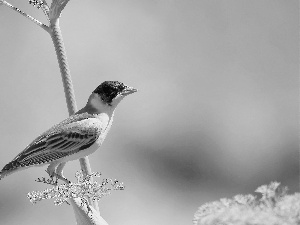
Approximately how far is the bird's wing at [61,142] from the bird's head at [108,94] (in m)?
0.02

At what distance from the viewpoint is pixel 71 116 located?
0.94 m

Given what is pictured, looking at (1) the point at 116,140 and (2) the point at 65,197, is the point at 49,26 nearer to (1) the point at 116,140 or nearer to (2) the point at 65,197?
(2) the point at 65,197

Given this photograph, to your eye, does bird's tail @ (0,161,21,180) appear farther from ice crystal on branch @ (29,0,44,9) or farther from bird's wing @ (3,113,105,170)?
ice crystal on branch @ (29,0,44,9)

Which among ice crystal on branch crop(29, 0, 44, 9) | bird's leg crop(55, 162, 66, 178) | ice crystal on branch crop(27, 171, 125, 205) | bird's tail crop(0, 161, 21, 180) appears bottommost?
ice crystal on branch crop(27, 171, 125, 205)

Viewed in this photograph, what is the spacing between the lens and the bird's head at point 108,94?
A: 0.98 m

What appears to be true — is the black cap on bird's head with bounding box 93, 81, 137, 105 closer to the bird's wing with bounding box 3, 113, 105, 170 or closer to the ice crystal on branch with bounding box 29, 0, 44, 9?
the bird's wing with bounding box 3, 113, 105, 170

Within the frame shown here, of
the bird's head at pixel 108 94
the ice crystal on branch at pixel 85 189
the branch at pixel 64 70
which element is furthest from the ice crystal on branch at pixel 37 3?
the ice crystal on branch at pixel 85 189

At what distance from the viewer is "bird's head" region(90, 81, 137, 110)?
98 cm

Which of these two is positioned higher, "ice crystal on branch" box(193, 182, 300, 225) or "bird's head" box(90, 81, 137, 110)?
"bird's head" box(90, 81, 137, 110)

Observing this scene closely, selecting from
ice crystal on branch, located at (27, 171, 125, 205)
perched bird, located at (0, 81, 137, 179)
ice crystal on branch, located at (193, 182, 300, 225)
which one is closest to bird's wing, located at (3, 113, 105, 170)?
perched bird, located at (0, 81, 137, 179)

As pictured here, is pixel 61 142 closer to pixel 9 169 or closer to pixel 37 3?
pixel 9 169

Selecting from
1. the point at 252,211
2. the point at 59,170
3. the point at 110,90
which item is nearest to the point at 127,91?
the point at 110,90

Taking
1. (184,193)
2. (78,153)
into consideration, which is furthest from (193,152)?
(78,153)

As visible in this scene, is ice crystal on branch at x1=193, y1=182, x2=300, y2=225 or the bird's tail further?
the bird's tail
